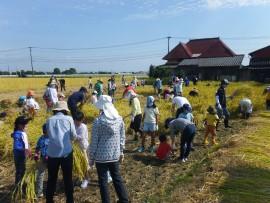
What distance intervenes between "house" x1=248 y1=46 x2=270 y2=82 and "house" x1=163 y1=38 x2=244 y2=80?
3.75ft

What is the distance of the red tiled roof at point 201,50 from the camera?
153 feet

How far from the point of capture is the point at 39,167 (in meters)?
5.51

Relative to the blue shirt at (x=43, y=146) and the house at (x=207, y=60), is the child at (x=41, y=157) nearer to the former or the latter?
the blue shirt at (x=43, y=146)

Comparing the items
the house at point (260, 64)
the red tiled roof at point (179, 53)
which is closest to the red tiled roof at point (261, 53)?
the house at point (260, 64)

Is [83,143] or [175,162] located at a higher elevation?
[83,143]

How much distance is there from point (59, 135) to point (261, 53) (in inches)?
1367

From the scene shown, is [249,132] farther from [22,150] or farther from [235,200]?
[22,150]

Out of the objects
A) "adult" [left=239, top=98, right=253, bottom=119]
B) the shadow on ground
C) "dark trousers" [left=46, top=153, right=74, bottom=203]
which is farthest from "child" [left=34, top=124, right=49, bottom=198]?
Answer: "adult" [left=239, top=98, right=253, bottom=119]

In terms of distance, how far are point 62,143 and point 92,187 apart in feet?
4.88

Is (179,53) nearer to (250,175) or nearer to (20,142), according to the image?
(250,175)

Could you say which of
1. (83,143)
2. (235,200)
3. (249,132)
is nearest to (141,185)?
(83,143)

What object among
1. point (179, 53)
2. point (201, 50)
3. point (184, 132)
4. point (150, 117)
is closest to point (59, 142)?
point (184, 132)

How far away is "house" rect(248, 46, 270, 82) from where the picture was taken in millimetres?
34469

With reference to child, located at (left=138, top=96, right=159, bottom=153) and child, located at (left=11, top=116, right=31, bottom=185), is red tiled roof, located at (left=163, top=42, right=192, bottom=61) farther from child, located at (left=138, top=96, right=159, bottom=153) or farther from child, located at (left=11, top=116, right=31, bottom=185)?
child, located at (left=11, top=116, right=31, bottom=185)
